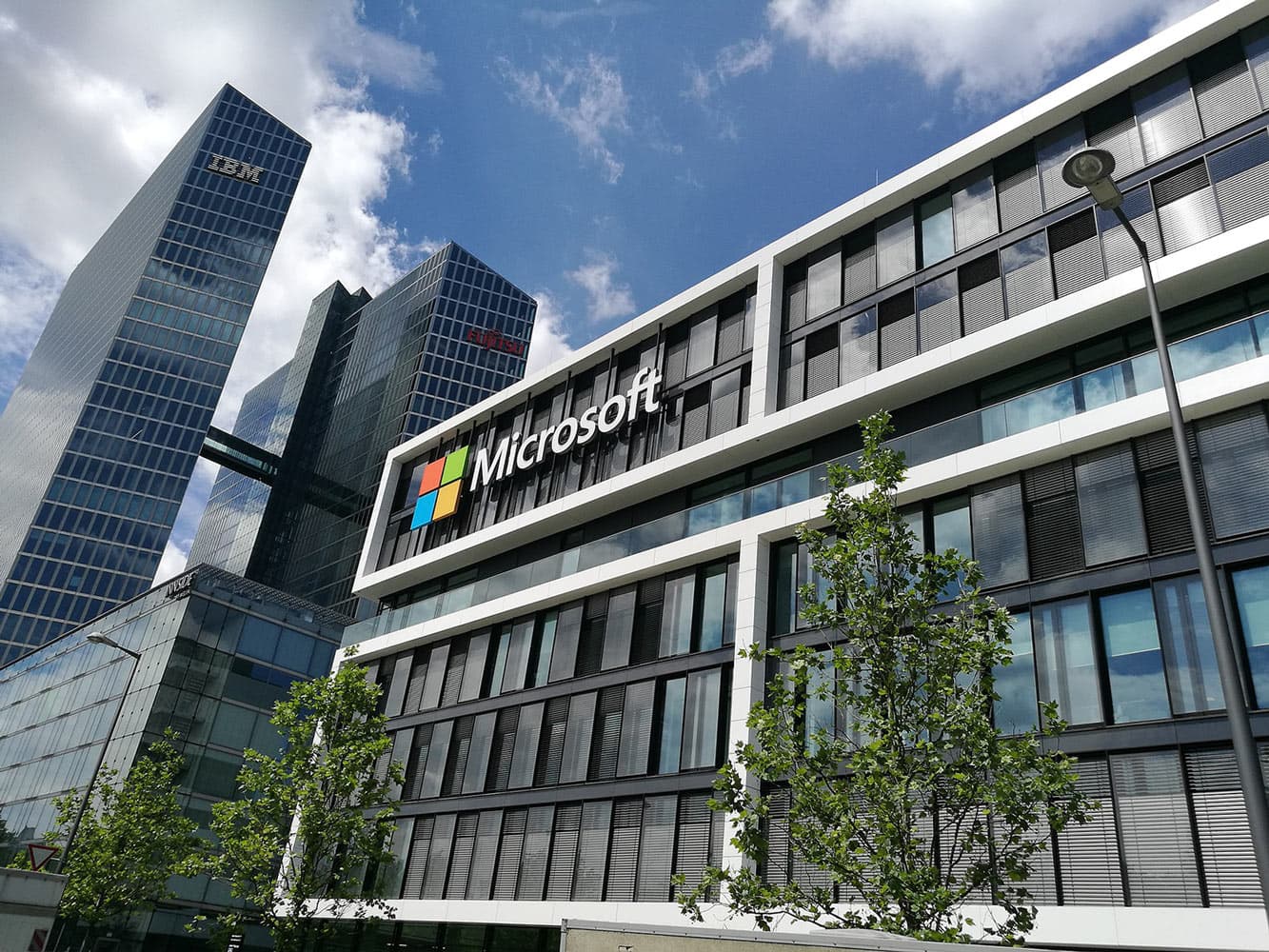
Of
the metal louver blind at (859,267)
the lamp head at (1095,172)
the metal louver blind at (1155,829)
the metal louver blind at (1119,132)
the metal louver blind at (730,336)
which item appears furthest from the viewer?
the metal louver blind at (730,336)

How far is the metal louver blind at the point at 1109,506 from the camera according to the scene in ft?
64.2

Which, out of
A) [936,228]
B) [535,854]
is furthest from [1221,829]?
[535,854]

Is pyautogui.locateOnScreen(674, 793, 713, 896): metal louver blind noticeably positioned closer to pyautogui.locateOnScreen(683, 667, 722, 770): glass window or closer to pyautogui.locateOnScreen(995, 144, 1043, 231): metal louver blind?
pyautogui.locateOnScreen(683, 667, 722, 770): glass window

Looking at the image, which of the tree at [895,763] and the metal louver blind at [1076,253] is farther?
the metal louver blind at [1076,253]

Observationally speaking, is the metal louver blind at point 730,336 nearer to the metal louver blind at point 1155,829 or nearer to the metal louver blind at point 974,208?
the metal louver blind at point 974,208

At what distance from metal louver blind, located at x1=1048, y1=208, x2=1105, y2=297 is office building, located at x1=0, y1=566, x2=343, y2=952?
44.2 m

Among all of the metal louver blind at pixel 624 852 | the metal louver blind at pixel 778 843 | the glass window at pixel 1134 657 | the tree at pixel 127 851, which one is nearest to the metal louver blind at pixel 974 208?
the glass window at pixel 1134 657

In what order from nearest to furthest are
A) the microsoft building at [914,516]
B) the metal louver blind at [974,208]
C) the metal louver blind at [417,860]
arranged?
the microsoft building at [914,516] → the metal louver blind at [974,208] → the metal louver blind at [417,860]

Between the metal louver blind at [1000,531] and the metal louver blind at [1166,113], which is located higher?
the metal louver blind at [1166,113]

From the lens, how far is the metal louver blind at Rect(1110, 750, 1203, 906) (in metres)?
16.4

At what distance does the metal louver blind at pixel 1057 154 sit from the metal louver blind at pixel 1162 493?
24.1ft

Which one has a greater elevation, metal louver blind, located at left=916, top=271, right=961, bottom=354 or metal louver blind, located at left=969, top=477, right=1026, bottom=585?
metal louver blind, located at left=916, top=271, right=961, bottom=354

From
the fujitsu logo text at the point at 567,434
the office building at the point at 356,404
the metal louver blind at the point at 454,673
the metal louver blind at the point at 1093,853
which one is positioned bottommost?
the metal louver blind at the point at 1093,853

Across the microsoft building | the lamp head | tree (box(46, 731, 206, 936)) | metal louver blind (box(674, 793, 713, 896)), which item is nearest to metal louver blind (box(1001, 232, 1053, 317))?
the microsoft building
